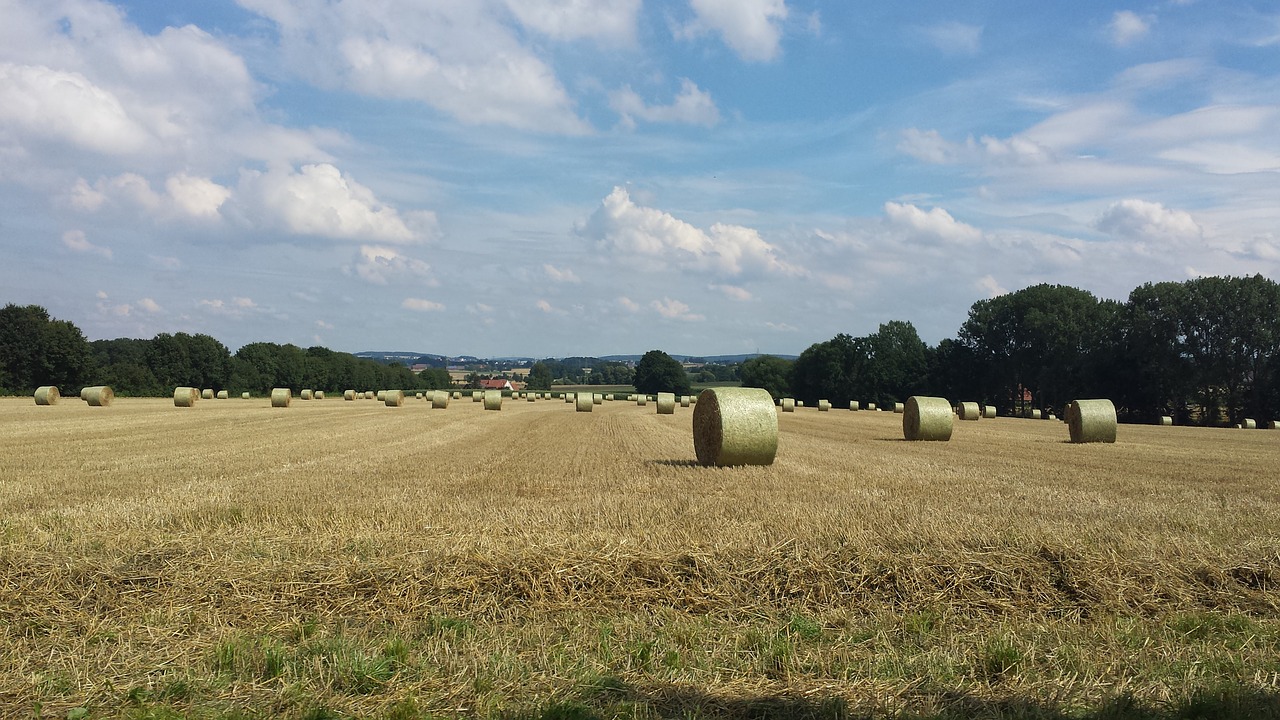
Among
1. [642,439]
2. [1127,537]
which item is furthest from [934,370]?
[1127,537]

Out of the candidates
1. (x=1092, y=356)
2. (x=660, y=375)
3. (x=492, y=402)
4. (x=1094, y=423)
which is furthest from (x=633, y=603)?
(x=660, y=375)

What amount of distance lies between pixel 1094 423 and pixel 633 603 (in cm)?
2480

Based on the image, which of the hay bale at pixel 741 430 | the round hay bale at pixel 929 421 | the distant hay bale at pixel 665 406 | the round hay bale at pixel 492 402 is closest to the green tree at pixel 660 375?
the round hay bale at pixel 492 402

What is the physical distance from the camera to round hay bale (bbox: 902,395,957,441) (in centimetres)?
2691

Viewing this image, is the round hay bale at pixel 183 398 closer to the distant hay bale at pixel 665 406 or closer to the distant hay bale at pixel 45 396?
the distant hay bale at pixel 45 396

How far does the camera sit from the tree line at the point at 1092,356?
64.5m

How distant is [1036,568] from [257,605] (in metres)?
6.72

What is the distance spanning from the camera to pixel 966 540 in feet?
26.2

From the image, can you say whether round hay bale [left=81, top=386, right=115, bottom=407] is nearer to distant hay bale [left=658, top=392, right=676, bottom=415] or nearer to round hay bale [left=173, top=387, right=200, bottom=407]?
round hay bale [left=173, top=387, right=200, bottom=407]

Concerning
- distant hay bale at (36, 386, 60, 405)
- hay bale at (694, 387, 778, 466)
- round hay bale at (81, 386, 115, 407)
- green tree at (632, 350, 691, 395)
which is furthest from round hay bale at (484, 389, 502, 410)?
green tree at (632, 350, 691, 395)

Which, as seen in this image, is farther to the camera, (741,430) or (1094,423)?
(1094,423)

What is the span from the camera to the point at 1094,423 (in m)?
26.8

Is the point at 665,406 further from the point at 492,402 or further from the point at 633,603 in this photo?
the point at 633,603

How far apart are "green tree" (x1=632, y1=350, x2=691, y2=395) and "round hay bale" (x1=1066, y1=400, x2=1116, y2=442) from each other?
10992cm
